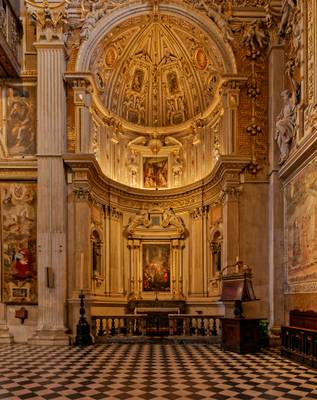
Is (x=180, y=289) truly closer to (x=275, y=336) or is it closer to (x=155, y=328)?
(x=155, y=328)

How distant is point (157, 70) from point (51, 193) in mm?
7418

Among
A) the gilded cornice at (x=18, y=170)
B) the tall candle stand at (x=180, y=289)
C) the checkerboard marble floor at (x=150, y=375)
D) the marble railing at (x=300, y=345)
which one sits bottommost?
the checkerboard marble floor at (x=150, y=375)

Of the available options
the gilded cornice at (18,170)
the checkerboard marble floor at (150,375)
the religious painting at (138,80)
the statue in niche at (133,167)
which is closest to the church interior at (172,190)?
the gilded cornice at (18,170)

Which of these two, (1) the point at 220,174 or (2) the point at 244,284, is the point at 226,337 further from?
(1) the point at 220,174

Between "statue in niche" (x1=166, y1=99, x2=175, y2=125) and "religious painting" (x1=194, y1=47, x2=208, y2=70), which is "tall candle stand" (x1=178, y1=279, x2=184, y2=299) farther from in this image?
"religious painting" (x1=194, y1=47, x2=208, y2=70)

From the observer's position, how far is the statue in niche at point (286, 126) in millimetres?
13438

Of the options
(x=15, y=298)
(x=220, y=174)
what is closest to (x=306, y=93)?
(x=220, y=174)

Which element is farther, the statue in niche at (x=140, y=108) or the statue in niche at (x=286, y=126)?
the statue in niche at (x=140, y=108)

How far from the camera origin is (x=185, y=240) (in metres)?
19.2

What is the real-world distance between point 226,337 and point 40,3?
37.9 feet

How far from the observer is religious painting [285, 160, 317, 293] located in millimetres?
11086

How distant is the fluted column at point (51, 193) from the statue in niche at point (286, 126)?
6594mm

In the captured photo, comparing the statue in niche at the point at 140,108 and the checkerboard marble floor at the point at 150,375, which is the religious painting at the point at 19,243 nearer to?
the checkerboard marble floor at the point at 150,375

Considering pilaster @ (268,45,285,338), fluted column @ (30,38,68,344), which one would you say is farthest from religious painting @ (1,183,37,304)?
pilaster @ (268,45,285,338)
